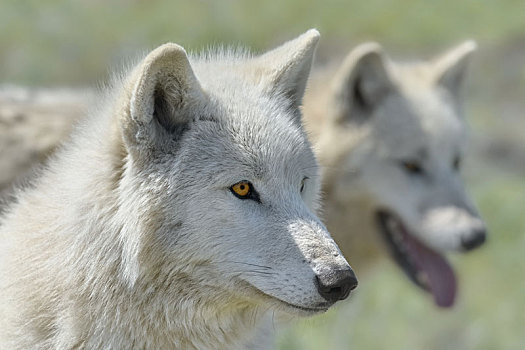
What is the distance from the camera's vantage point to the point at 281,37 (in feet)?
55.6

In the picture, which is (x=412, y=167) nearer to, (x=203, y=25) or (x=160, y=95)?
(x=160, y=95)

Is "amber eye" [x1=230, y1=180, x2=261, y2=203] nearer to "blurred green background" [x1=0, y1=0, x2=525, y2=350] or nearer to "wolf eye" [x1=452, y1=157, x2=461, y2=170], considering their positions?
"blurred green background" [x1=0, y1=0, x2=525, y2=350]

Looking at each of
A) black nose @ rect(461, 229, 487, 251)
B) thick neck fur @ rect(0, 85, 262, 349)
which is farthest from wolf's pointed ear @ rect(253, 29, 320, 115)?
black nose @ rect(461, 229, 487, 251)

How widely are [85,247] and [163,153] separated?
556mm

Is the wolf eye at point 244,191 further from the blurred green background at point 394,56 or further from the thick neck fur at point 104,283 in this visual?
the blurred green background at point 394,56

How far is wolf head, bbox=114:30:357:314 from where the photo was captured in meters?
3.99

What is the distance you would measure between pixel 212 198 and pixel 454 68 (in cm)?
448

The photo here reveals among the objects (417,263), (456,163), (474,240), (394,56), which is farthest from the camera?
(394,56)

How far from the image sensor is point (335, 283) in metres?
3.83

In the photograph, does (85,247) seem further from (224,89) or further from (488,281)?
(488,281)

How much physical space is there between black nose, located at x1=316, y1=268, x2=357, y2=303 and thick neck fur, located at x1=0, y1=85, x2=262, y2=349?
1.65 ft

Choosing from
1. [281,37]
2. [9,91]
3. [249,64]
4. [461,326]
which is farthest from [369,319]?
[281,37]

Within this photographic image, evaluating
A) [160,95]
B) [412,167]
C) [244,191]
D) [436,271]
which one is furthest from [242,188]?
[436,271]

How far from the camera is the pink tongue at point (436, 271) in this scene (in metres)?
7.80
